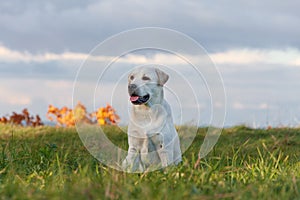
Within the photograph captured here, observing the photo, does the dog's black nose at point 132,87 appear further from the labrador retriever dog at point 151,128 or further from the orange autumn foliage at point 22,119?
the orange autumn foliage at point 22,119

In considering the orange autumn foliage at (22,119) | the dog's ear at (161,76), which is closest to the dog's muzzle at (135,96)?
the dog's ear at (161,76)

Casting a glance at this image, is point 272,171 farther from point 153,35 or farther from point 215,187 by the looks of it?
point 153,35

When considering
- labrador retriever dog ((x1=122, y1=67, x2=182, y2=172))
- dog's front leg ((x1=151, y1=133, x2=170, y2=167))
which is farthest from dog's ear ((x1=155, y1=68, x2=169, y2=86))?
dog's front leg ((x1=151, y1=133, x2=170, y2=167))

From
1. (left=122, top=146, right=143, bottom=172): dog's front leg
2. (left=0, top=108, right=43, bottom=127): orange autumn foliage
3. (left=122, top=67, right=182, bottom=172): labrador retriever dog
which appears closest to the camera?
(left=122, top=67, right=182, bottom=172): labrador retriever dog

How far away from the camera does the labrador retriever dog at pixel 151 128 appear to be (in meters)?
4.63

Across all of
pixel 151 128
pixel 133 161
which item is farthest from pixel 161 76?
pixel 133 161

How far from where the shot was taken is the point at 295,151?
827 centimetres

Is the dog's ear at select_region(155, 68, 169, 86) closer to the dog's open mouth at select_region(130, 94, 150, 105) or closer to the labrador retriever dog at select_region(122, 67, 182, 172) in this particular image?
the labrador retriever dog at select_region(122, 67, 182, 172)

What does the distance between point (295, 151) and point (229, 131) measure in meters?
2.02

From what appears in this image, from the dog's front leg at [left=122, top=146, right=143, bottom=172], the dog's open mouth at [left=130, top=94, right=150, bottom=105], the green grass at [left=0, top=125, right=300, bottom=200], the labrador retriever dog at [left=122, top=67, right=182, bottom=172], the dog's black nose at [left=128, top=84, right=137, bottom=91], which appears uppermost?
the dog's black nose at [left=128, top=84, right=137, bottom=91]

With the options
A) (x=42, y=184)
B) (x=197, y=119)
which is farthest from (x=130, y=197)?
(x=197, y=119)

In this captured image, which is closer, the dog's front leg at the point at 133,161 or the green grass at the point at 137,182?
the green grass at the point at 137,182

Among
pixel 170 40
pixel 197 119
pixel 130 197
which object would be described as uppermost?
pixel 170 40

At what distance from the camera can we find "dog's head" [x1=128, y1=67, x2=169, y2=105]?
14.9ft
